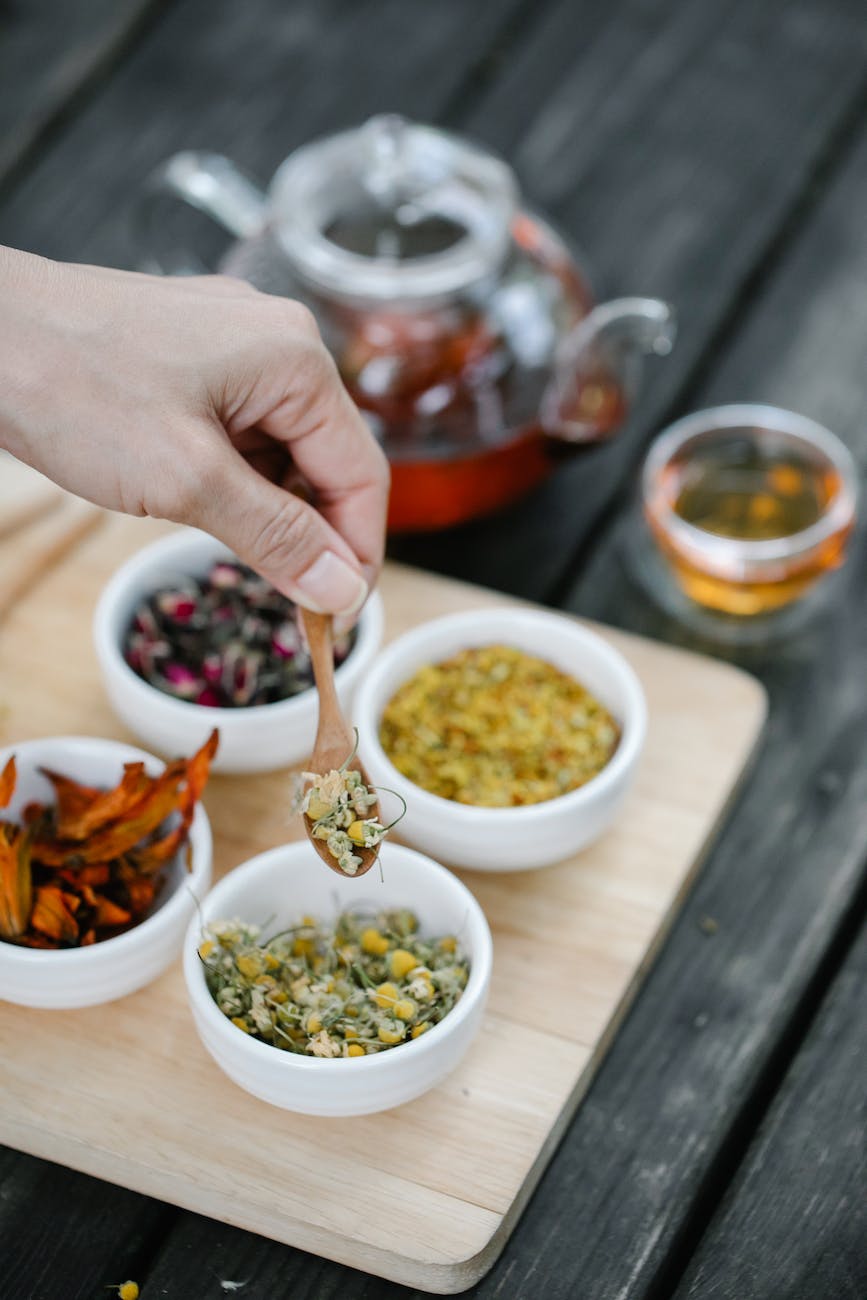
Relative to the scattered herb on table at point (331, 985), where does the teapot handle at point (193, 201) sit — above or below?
above

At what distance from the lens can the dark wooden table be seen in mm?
1281

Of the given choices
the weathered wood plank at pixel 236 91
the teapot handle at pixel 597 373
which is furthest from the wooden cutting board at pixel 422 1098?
the weathered wood plank at pixel 236 91

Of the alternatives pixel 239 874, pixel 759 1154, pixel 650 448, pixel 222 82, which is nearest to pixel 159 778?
pixel 239 874

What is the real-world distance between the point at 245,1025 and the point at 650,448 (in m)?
0.96

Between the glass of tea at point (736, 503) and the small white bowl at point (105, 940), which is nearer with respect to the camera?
the small white bowl at point (105, 940)

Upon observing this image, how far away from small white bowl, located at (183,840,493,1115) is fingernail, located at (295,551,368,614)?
210 mm

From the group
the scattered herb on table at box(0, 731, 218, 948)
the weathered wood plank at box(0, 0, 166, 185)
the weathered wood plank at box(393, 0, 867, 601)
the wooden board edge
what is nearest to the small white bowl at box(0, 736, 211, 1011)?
the scattered herb on table at box(0, 731, 218, 948)

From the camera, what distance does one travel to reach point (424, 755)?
1.45 meters

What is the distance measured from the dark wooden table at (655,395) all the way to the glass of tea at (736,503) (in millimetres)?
47

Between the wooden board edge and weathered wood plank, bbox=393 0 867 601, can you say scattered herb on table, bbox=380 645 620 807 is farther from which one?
weathered wood plank, bbox=393 0 867 601

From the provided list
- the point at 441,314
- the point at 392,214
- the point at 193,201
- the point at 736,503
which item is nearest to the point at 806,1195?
the point at 736,503

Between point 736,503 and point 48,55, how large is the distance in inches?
50.0

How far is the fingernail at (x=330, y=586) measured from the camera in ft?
4.45

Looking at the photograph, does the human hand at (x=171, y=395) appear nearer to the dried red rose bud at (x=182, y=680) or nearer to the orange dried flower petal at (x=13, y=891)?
the dried red rose bud at (x=182, y=680)
